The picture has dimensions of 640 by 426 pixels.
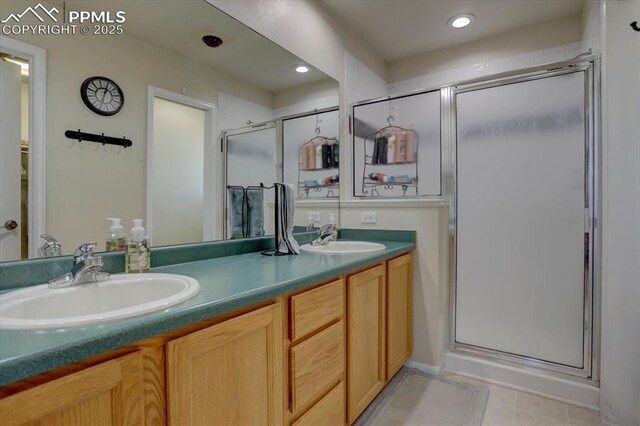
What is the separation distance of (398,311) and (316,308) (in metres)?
0.91

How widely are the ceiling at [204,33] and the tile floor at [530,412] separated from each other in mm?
2145

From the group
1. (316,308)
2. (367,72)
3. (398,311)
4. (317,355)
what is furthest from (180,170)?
(367,72)

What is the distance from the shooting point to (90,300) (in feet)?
3.11

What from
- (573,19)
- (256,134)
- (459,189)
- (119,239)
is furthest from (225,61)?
(573,19)

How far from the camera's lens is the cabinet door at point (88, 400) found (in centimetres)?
53

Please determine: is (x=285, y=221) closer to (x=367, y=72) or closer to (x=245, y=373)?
(x=245, y=373)

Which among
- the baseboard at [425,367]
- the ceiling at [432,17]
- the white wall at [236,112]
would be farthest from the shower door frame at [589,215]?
the white wall at [236,112]

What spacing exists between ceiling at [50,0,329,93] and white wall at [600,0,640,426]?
5.42ft

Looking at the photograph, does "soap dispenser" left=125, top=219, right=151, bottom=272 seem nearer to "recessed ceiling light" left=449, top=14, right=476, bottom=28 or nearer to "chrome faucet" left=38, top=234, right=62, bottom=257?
Result: "chrome faucet" left=38, top=234, right=62, bottom=257

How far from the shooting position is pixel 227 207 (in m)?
1.66

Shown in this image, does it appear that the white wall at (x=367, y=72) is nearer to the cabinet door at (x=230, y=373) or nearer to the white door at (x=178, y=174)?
the white door at (x=178, y=174)

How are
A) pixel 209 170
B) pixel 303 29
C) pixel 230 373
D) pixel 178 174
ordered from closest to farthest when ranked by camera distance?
1. pixel 230 373
2. pixel 178 174
3. pixel 209 170
4. pixel 303 29

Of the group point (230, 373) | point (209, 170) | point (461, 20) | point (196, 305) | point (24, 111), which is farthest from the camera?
point (461, 20)

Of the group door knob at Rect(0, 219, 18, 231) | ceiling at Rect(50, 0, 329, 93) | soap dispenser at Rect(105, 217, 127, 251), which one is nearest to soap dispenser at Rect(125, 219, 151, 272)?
soap dispenser at Rect(105, 217, 127, 251)
